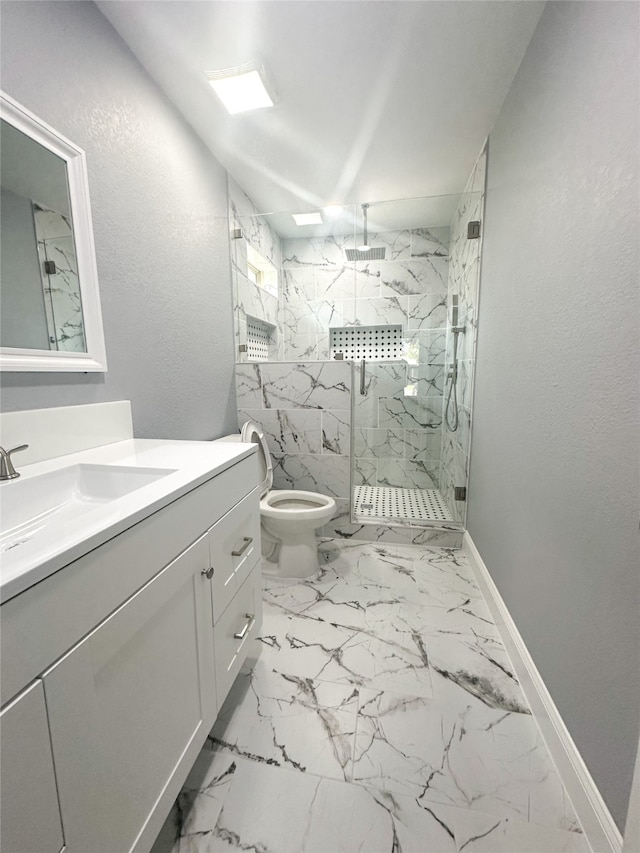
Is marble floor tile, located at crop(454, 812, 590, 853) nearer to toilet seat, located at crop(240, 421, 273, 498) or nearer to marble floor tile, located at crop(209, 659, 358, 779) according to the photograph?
marble floor tile, located at crop(209, 659, 358, 779)

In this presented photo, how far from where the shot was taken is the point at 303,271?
316cm

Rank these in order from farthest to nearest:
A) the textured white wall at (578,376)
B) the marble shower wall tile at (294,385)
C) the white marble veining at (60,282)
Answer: the marble shower wall tile at (294,385) < the white marble veining at (60,282) < the textured white wall at (578,376)

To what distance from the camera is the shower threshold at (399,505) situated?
2.46m

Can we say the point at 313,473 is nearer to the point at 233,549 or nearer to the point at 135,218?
the point at 233,549

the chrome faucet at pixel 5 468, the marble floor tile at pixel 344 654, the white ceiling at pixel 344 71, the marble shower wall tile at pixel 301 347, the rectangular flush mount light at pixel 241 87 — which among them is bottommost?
the marble floor tile at pixel 344 654

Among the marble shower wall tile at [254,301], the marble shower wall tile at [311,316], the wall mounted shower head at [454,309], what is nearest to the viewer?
the marble shower wall tile at [254,301]

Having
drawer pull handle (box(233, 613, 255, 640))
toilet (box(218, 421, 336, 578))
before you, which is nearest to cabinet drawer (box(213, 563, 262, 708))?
drawer pull handle (box(233, 613, 255, 640))

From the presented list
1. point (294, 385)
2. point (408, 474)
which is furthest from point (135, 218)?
point (408, 474)

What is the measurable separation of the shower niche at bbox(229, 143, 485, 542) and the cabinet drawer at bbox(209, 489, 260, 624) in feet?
3.70

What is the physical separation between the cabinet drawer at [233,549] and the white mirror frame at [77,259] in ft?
2.38

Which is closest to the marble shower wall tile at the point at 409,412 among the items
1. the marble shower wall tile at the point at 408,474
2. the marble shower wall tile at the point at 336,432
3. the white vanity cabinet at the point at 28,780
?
the marble shower wall tile at the point at 408,474

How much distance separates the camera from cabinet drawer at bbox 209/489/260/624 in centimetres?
98

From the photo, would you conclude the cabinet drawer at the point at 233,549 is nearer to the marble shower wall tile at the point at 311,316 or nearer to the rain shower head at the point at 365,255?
the marble shower wall tile at the point at 311,316

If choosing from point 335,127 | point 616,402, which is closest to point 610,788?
point 616,402
